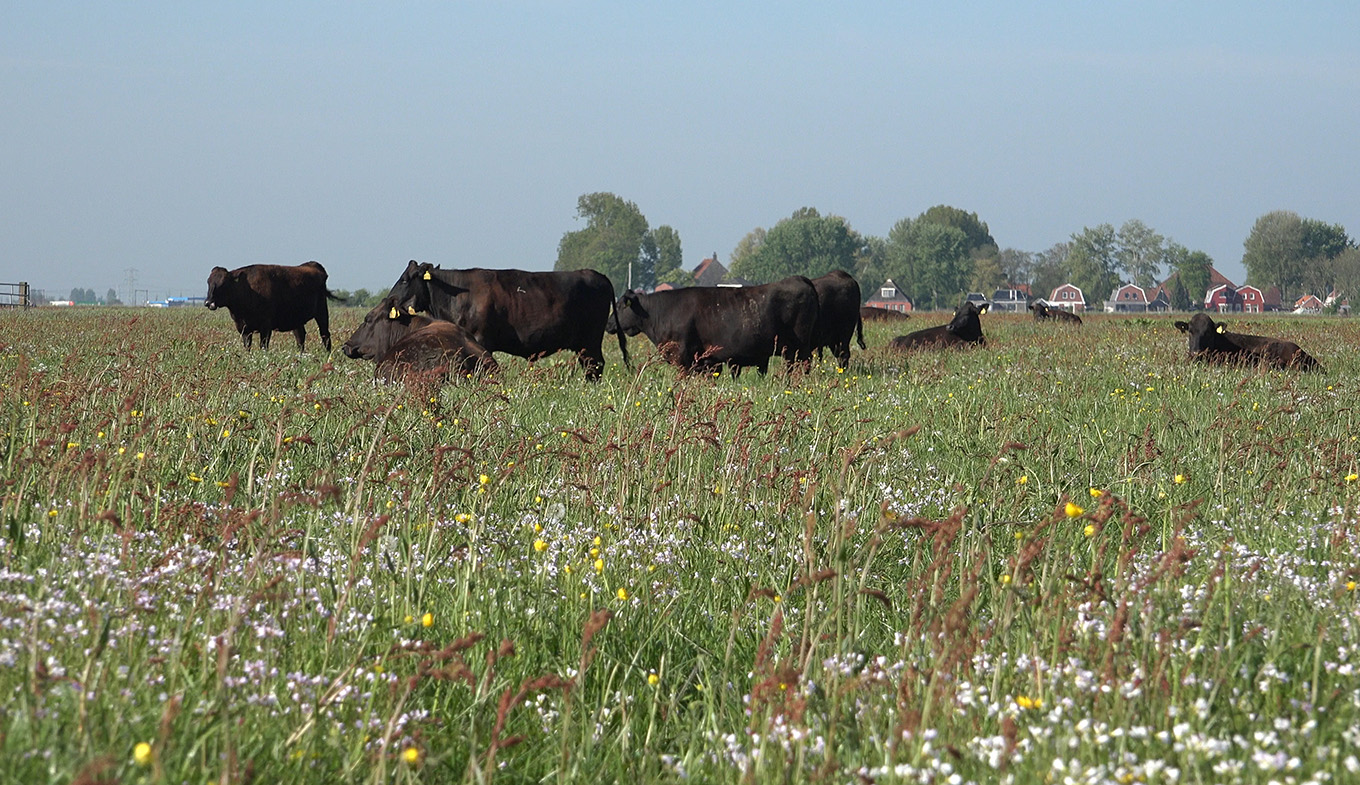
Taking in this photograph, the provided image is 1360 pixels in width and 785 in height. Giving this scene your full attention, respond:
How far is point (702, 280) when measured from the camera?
168m

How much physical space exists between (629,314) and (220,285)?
842 cm

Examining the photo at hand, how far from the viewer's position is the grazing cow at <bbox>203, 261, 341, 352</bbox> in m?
20.1

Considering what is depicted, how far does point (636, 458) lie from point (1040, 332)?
24269mm

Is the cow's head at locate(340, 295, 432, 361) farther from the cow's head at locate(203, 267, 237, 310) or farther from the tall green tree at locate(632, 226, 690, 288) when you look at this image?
the tall green tree at locate(632, 226, 690, 288)

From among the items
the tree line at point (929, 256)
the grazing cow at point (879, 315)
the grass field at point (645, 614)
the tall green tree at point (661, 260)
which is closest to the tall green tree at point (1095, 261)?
the tree line at point (929, 256)

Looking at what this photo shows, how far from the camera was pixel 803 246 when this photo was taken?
5389 inches

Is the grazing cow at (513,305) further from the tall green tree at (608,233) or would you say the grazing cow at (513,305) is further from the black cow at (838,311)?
the tall green tree at (608,233)

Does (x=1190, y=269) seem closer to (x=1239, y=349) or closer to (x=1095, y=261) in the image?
(x=1095, y=261)

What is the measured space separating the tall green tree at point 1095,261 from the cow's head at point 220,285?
5595 inches

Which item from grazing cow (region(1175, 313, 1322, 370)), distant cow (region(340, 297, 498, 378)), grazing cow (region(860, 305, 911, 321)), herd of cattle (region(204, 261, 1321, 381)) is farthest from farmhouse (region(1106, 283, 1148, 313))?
distant cow (region(340, 297, 498, 378))

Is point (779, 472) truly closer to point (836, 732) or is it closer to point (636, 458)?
point (636, 458)

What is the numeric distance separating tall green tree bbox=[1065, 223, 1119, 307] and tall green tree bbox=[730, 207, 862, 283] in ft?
107

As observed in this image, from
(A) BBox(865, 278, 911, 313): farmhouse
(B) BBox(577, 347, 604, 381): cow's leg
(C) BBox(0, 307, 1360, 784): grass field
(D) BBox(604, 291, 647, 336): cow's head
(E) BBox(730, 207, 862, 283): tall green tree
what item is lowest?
(C) BBox(0, 307, 1360, 784): grass field

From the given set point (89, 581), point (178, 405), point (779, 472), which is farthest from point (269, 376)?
point (89, 581)
